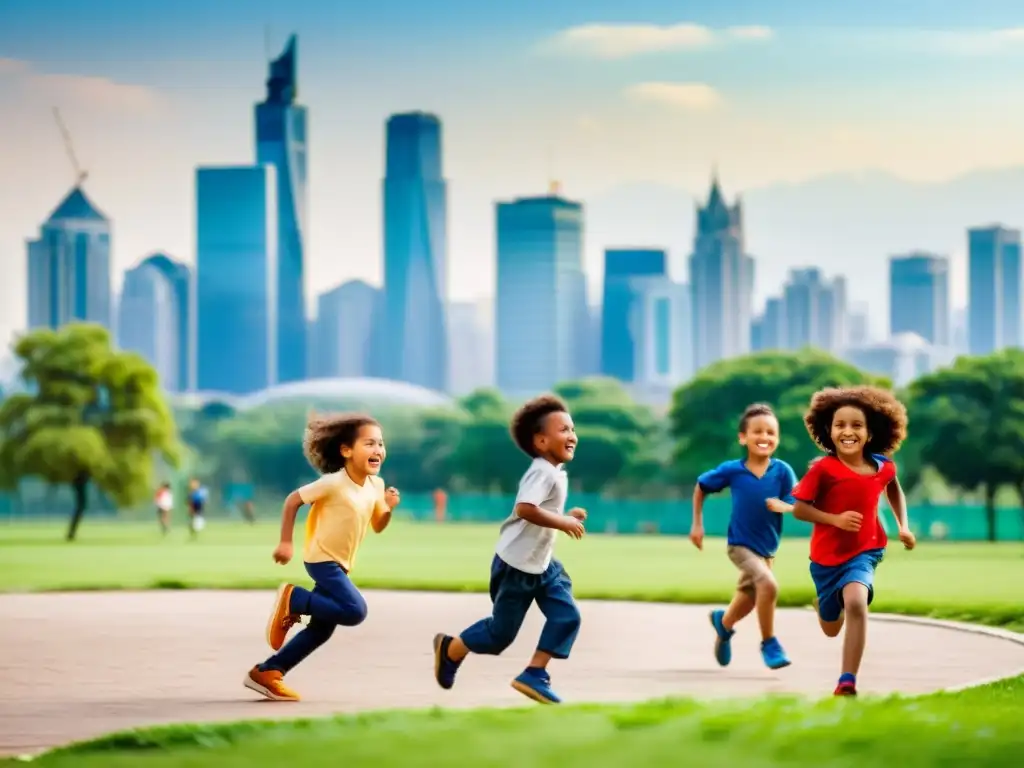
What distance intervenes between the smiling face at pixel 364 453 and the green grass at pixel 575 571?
878cm

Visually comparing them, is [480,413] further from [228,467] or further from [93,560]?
[93,560]

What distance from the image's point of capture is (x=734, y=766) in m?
7.45

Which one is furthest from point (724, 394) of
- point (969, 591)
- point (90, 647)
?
point (90, 647)

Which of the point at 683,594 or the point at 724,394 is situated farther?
the point at 724,394

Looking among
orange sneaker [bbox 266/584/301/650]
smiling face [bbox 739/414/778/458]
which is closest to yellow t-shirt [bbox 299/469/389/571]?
orange sneaker [bbox 266/584/301/650]

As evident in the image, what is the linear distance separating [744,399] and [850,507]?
82948mm

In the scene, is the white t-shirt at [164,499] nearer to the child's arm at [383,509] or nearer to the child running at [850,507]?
the child's arm at [383,509]

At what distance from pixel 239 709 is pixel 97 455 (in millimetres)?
46042

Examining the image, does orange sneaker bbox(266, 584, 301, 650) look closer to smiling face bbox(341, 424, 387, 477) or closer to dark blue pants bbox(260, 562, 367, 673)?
dark blue pants bbox(260, 562, 367, 673)

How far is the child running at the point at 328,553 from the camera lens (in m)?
11.2

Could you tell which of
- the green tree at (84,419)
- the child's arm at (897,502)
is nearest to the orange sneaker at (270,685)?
the child's arm at (897,502)

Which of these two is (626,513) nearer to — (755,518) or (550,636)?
(755,518)

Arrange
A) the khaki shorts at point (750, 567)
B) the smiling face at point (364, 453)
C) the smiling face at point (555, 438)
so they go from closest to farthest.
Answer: the smiling face at point (555, 438) → the smiling face at point (364, 453) → the khaki shorts at point (750, 567)

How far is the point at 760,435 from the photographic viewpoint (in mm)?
13219
